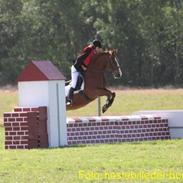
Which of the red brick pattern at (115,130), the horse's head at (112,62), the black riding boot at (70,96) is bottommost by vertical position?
the red brick pattern at (115,130)

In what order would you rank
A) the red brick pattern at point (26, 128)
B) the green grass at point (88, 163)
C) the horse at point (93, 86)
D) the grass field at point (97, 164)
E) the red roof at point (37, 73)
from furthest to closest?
the horse at point (93, 86) < the red roof at point (37, 73) < the red brick pattern at point (26, 128) < the green grass at point (88, 163) < the grass field at point (97, 164)

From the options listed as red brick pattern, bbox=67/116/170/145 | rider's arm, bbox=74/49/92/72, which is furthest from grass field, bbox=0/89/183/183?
rider's arm, bbox=74/49/92/72

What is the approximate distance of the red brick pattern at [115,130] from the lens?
17.6 metres

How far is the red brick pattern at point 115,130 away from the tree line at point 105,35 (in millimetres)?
40361

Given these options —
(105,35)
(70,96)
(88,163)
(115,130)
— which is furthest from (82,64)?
(105,35)

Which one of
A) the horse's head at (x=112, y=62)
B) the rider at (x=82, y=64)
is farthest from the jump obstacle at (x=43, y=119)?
the horse's head at (x=112, y=62)

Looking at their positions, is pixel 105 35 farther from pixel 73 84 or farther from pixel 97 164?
pixel 97 164

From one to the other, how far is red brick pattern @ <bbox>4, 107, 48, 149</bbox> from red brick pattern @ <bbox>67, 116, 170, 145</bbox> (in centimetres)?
101

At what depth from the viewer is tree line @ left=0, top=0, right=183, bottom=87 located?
62.6 metres

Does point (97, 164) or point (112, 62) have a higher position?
point (112, 62)

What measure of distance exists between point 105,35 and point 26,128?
153 ft

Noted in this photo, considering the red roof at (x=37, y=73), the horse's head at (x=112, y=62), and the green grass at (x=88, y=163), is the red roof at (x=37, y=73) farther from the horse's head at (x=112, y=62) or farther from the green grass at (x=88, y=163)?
the horse's head at (x=112, y=62)

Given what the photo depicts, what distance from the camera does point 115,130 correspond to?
18.3m

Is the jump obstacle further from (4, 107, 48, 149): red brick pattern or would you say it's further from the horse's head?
the horse's head
